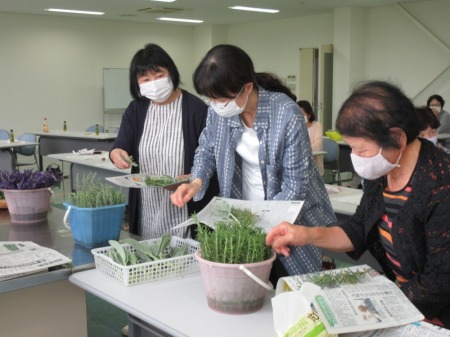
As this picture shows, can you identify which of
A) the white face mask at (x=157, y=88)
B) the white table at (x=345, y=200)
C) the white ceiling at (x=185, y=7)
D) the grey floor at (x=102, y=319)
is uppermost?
the white ceiling at (x=185, y=7)

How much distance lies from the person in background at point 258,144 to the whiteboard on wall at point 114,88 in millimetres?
10240

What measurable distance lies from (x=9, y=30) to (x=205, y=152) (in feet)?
32.3

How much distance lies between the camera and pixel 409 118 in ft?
4.83

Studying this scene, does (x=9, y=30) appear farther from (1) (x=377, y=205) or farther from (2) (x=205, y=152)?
(1) (x=377, y=205)

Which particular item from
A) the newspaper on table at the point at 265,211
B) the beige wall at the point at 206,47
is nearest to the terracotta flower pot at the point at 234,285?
the newspaper on table at the point at 265,211

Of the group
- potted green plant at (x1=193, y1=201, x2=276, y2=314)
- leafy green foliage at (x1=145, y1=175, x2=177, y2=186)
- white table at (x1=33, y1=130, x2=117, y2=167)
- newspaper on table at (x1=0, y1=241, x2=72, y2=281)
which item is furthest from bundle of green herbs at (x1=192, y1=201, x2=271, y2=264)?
white table at (x1=33, y1=130, x2=117, y2=167)

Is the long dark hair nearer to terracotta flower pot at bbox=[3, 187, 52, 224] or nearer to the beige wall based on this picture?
terracotta flower pot at bbox=[3, 187, 52, 224]

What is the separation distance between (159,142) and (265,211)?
861 mm

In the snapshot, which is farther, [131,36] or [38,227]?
[131,36]

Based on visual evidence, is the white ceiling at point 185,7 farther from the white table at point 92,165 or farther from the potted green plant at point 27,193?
the potted green plant at point 27,193

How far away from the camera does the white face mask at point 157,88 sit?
2502mm

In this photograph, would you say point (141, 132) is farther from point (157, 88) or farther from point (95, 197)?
point (95, 197)

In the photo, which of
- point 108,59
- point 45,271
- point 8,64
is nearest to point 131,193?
point 45,271

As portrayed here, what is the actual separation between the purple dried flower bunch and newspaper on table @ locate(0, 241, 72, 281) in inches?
14.6
